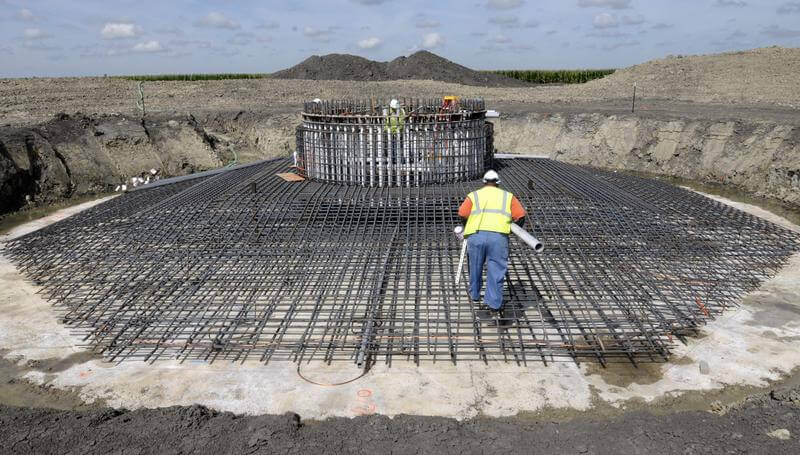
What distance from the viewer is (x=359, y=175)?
864 centimetres

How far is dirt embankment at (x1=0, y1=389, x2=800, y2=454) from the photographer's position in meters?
3.63

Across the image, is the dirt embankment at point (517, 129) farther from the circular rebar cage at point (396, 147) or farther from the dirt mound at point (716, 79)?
the circular rebar cage at point (396, 147)

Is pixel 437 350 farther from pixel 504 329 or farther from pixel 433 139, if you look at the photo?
pixel 433 139

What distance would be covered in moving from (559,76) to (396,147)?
5092 centimetres

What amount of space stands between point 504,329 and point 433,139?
3.92 meters

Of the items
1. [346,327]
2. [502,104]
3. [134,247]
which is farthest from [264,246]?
[502,104]

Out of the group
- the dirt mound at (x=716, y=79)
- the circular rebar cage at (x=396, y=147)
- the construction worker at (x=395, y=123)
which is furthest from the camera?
the dirt mound at (x=716, y=79)

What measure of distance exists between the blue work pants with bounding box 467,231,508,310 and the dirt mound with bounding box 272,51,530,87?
45.5m

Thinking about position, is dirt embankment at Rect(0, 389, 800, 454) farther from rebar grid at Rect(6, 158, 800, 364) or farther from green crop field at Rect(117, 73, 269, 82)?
green crop field at Rect(117, 73, 269, 82)

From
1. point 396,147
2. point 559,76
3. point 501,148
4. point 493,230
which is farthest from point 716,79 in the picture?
point 559,76

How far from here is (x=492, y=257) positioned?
5.27m

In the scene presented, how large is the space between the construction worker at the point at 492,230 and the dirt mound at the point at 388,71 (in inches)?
1786

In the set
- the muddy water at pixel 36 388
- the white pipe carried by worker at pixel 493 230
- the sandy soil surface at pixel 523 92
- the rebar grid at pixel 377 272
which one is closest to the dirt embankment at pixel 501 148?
the sandy soil surface at pixel 523 92

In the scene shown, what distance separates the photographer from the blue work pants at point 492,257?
5.24 meters
